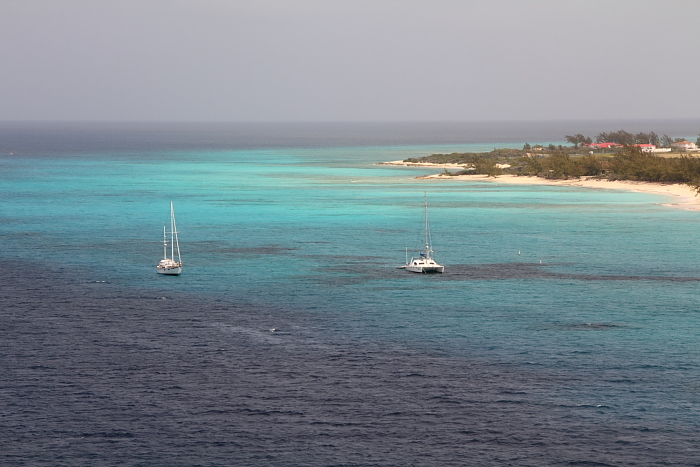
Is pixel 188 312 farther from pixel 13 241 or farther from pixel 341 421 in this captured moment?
pixel 13 241

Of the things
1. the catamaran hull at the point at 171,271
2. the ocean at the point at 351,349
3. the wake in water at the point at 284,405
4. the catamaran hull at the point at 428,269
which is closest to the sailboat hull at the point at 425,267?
the catamaran hull at the point at 428,269

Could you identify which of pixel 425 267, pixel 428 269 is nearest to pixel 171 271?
pixel 425 267

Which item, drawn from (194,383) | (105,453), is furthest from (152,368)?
(105,453)

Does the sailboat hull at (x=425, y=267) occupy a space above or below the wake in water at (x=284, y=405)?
above

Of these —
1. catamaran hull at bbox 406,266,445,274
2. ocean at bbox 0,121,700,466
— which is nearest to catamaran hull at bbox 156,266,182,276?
ocean at bbox 0,121,700,466

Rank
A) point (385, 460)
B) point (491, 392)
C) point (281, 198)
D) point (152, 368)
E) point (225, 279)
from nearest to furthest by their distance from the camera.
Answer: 1. point (385, 460)
2. point (491, 392)
3. point (152, 368)
4. point (225, 279)
5. point (281, 198)

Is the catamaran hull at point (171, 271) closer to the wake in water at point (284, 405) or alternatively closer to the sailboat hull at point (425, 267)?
the wake in water at point (284, 405)

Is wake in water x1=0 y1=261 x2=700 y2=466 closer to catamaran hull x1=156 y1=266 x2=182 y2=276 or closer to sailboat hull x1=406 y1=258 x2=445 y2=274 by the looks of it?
catamaran hull x1=156 y1=266 x2=182 y2=276

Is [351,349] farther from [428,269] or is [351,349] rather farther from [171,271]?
[171,271]
